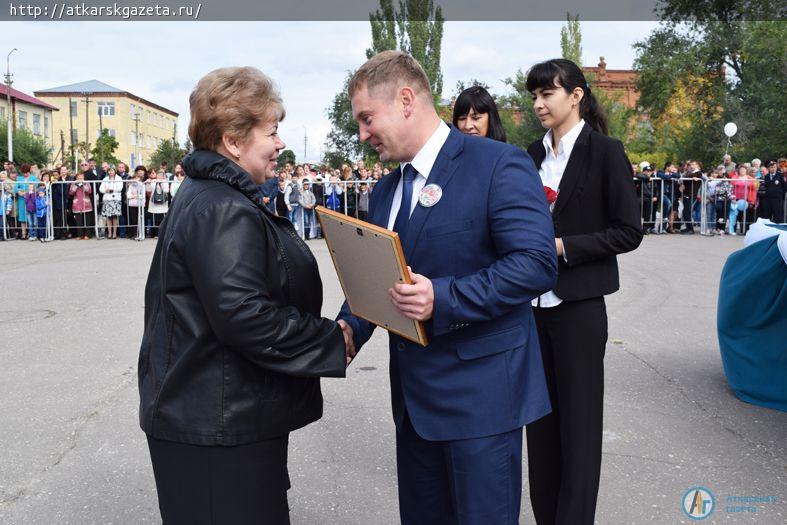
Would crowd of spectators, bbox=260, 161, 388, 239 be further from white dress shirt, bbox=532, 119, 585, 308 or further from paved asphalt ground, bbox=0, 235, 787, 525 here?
white dress shirt, bbox=532, 119, 585, 308

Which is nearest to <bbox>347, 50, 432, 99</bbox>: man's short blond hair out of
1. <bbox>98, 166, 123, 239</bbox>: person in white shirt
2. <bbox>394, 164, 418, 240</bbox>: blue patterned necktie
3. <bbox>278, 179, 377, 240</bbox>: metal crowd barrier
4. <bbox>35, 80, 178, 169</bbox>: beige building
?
<bbox>394, 164, 418, 240</bbox>: blue patterned necktie

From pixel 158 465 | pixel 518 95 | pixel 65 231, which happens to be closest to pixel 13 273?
pixel 65 231

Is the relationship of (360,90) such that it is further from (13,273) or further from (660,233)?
(660,233)

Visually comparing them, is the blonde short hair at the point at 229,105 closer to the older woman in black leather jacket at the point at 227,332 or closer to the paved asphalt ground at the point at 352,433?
the older woman in black leather jacket at the point at 227,332

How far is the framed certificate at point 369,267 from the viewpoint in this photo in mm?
2000

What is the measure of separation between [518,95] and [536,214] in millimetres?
42568

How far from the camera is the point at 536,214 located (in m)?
2.15

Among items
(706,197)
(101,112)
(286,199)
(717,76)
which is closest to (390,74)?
(286,199)

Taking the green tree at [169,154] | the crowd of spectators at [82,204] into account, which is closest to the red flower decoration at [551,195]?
the crowd of spectators at [82,204]

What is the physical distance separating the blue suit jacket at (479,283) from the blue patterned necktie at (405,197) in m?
0.08

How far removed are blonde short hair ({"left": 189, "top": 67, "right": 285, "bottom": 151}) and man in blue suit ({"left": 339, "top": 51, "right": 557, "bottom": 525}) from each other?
0.94 feet

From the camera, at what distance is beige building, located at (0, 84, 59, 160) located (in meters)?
71.6

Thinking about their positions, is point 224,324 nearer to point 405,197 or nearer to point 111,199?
point 405,197

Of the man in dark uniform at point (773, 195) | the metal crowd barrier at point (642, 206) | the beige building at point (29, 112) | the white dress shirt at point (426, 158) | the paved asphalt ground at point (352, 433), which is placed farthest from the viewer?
the beige building at point (29, 112)
